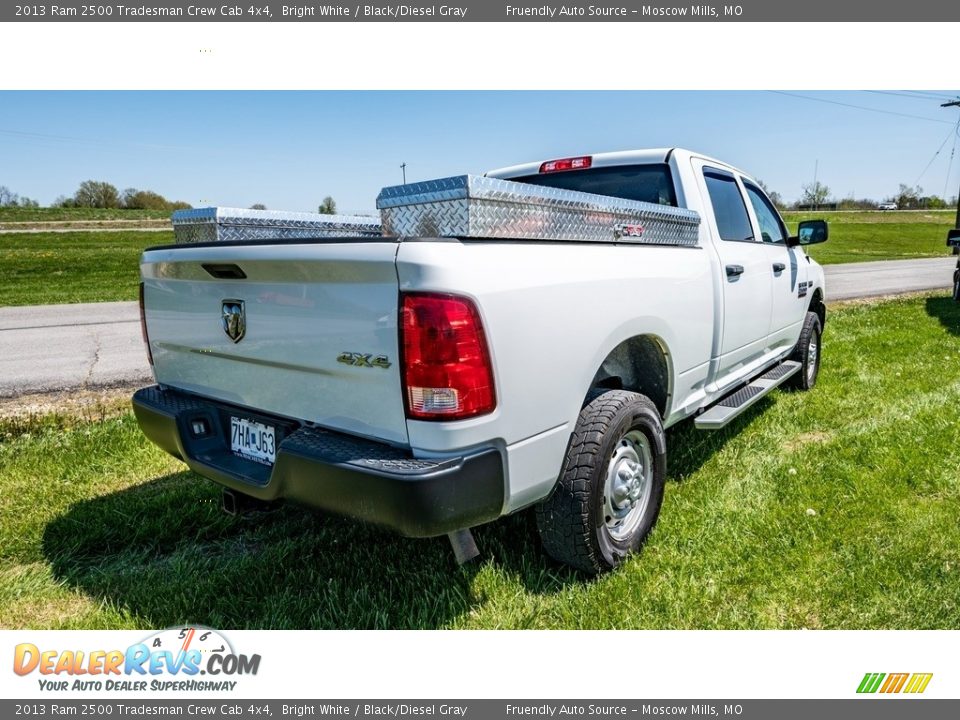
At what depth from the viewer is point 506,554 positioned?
2918mm

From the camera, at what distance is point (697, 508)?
337 centimetres

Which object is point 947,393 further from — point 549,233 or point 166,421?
point 166,421

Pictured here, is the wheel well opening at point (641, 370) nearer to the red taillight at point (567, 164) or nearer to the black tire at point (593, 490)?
the black tire at point (593, 490)

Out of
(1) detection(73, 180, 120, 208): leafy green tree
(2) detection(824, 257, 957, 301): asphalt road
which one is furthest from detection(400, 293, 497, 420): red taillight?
(1) detection(73, 180, 120, 208): leafy green tree

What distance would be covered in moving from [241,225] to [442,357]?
186 cm

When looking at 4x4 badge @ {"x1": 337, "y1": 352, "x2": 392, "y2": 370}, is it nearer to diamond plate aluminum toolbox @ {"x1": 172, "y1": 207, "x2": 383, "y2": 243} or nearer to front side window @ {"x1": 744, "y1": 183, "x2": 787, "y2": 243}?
diamond plate aluminum toolbox @ {"x1": 172, "y1": 207, "x2": 383, "y2": 243}

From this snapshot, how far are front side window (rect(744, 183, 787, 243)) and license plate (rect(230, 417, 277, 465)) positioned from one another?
151 inches

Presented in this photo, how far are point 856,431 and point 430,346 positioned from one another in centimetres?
391

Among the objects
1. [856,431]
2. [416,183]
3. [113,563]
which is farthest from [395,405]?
[856,431]

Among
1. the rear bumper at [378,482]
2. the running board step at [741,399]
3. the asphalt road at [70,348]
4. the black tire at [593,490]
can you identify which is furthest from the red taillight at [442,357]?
the asphalt road at [70,348]

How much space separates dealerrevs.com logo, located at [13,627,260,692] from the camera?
88.0 inches

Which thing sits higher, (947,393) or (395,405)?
(395,405)

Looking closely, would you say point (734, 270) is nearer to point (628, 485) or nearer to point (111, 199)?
point (628, 485)

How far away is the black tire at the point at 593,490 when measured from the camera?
8.23 ft
